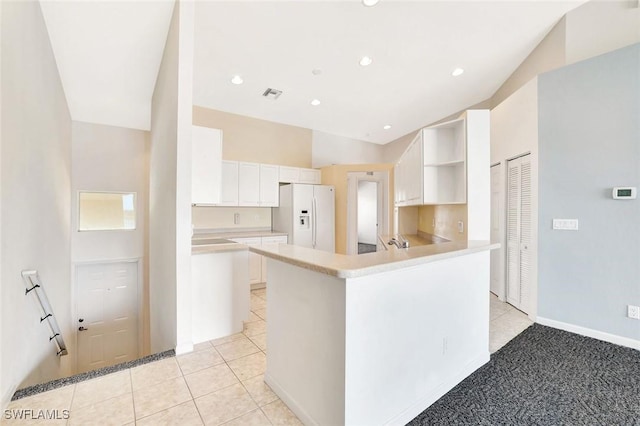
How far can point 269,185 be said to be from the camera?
5047mm

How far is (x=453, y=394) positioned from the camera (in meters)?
1.84

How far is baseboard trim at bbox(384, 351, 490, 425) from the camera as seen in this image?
5.09 ft

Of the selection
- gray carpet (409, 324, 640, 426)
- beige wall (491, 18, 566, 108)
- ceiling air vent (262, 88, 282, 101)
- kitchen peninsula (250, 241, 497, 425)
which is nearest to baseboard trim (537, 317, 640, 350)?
gray carpet (409, 324, 640, 426)

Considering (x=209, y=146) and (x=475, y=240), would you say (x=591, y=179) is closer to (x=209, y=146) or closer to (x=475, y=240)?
(x=475, y=240)

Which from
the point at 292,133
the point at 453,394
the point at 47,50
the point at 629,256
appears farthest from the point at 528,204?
the point at 47,50

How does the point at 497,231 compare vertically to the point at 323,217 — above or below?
below

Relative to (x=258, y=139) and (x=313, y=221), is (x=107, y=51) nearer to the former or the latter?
(x=258, y=139)

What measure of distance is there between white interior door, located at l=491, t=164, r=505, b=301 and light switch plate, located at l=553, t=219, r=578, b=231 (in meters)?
0.82

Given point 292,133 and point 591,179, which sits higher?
point 292,133

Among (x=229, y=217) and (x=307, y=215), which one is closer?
(x=229, y=217)

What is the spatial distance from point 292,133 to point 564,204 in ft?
15.2

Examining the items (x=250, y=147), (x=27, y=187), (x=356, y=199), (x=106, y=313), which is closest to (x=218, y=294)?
(x=27, y=187)

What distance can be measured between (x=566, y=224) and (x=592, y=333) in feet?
3.74

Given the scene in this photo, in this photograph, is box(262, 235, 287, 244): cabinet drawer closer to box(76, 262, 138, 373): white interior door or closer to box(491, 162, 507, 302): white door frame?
box(76, 262, 138, 373): white interior door
